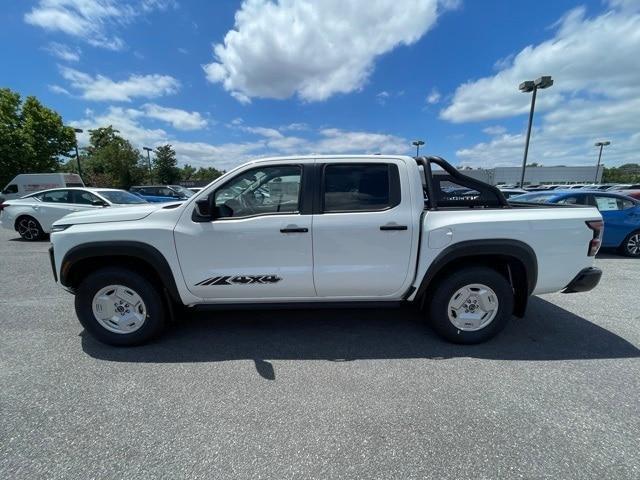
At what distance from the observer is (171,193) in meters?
17.5

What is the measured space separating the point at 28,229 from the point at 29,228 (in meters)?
0.04

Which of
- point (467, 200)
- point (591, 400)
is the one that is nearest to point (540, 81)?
point (467, 200)

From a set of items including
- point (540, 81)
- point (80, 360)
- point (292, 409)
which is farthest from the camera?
point (540, 81)

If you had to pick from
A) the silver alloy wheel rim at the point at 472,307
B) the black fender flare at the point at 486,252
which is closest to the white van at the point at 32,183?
the black fender flare at the point at 486,252

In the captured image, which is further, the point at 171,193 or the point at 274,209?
the point at 171,193

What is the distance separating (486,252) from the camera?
2959 mm

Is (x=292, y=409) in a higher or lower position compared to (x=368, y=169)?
lower

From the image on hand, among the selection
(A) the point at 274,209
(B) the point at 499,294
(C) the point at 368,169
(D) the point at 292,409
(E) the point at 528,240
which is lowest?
(D) the point at 292,409

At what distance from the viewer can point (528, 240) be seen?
2.96m

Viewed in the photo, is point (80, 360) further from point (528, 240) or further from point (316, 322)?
point (528, 240)

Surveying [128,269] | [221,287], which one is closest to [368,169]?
[221,287]

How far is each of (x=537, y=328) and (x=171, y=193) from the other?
18152 mm

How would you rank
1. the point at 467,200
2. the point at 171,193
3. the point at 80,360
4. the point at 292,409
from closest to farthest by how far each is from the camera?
1. the point at 292,409
2. the point at 80,360
3. the point at 467,200
4. the point at 171,193

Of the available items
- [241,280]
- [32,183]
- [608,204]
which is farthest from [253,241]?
[32,183]
